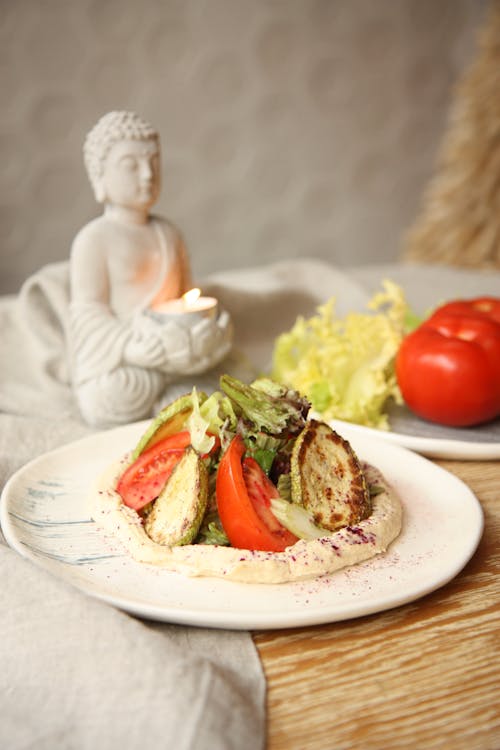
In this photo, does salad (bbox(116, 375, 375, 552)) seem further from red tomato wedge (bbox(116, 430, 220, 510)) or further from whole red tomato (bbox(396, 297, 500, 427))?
whole red tomato (bbox(396, 297, 500, 427))

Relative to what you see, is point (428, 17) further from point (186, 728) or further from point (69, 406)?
point (186, 728)

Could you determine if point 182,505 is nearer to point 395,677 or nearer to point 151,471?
point 151,471

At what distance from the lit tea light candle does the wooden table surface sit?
664 millimetres

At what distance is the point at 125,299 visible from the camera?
4.96 ft

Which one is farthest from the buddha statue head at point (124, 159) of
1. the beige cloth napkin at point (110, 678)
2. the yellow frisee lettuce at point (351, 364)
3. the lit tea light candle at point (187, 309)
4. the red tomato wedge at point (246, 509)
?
the beige cloth napkin at point (110, 678)

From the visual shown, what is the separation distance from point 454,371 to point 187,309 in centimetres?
50

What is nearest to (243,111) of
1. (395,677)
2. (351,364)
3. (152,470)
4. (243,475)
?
(351,364)

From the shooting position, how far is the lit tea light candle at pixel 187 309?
4.69 feet

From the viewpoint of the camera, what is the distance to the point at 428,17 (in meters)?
3.95

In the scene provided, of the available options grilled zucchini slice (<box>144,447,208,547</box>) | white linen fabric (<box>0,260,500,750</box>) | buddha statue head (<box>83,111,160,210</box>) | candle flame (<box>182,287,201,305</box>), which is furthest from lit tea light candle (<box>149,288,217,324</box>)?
white linen fabric (<box>0,260,500,750</box>)

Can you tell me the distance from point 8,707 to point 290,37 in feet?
11.1

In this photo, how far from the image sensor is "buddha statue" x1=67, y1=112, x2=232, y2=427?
143 cm

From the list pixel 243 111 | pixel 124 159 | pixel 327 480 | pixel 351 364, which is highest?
pixel 124 159

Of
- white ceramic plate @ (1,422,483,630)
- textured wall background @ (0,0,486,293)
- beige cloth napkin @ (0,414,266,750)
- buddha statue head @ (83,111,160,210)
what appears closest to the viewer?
beige cloth napkin @ (0,414,266,750)
